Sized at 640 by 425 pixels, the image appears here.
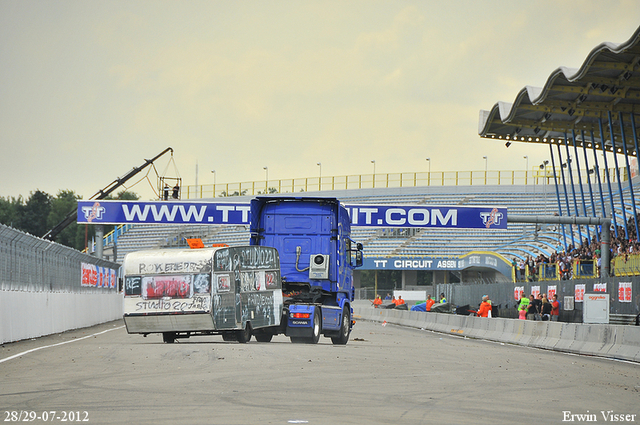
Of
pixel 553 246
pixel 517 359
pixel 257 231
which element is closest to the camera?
pixel 517 359

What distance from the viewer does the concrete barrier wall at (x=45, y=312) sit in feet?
76.4

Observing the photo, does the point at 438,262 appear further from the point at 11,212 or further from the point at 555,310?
the point at 11,212

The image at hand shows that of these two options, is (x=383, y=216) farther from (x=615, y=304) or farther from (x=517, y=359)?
(x=517, y=359)

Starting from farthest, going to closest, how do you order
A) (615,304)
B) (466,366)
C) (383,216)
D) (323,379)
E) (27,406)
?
(383,216) → (615,304) → (466,366) → (323,379) → (27,406)

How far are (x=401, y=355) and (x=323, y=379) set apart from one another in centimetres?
638

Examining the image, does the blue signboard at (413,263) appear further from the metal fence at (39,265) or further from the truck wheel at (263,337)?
the truck wheel at (263,337)

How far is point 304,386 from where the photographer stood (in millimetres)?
12383

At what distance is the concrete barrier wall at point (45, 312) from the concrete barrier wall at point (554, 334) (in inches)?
557

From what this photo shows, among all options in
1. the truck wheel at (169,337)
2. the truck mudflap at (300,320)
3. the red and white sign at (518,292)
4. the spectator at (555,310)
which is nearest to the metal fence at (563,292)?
the red and white sign at (518,292)

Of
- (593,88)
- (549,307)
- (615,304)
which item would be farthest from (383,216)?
(615,304)

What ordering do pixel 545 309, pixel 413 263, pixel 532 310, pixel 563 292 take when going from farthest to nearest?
pixel 413 263, pixel 563 292, pixel 532 310, pixel 545 309

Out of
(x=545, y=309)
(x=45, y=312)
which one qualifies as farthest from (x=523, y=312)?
(x=45, y=312)

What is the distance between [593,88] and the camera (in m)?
43.4

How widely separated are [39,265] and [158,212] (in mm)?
20082
